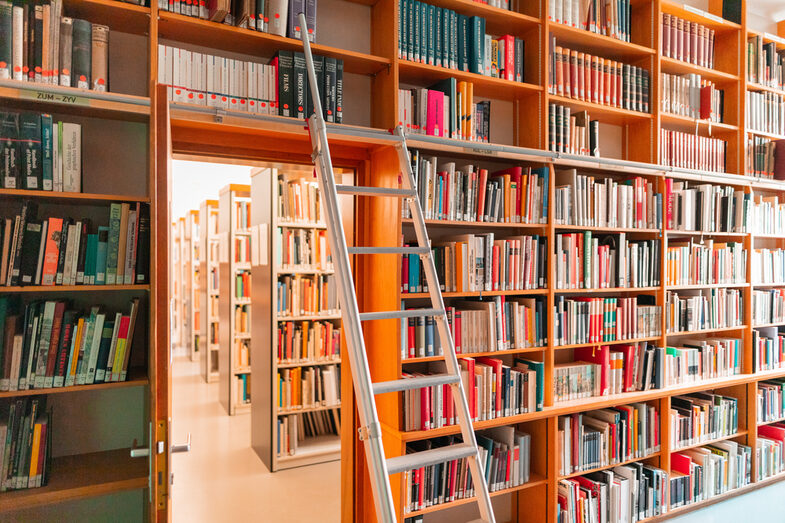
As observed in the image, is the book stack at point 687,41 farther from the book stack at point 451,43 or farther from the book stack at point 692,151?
the book stack at point 451,43

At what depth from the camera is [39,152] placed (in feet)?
5.99

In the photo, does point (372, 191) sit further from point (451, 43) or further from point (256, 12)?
point (451, 43)

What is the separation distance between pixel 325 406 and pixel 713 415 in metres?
2.92

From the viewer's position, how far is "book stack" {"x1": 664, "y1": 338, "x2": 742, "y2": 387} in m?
3.47

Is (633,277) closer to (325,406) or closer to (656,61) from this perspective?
(656,61)

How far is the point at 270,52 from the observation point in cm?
240

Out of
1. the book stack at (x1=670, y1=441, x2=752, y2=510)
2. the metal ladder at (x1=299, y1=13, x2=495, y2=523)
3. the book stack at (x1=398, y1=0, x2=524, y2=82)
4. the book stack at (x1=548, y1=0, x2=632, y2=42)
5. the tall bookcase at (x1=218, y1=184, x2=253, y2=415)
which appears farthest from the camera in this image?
the tall bookcase at (x1=218, y1=184, x2=253, y2=415)

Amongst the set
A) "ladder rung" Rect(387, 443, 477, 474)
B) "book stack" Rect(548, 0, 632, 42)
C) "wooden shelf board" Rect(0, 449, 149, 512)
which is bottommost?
"wooden shelf board" Rect(0, 449, 149, 512)

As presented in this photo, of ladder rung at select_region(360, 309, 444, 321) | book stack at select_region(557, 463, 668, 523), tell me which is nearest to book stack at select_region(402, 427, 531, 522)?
book stack at select_region(557, 463, 668, 523)

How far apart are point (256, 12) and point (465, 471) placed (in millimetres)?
2412

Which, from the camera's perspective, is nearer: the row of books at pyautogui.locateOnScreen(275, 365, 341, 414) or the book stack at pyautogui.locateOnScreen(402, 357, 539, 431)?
the book stack at pyautogui.locateOnScreen(402, 357, 539, 431)

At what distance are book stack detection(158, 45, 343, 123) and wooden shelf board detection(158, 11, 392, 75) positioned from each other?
53 mm

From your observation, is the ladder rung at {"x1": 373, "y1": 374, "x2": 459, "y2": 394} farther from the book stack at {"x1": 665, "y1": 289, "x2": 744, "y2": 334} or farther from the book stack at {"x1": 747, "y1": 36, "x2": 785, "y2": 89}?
the book stack at {"x1": 747, "y1": 36, "x2": 785, "y2": 89}

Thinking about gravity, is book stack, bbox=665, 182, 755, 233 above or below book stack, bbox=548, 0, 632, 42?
below
